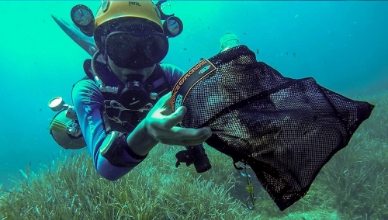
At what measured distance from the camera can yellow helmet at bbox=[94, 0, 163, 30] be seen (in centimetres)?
326

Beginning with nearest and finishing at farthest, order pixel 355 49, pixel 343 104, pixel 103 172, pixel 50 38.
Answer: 1. pixel 343 104
2. pixel 103 172
3. pixel 50 38
4. pixel 355 49

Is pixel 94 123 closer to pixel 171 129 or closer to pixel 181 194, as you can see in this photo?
pixel 171 129

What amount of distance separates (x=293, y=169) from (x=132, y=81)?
2224 millimetres

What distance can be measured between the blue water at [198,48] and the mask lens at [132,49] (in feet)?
87.1

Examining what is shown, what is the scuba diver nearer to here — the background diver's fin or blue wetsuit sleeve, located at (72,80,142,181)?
blue wetsuit sleeve, located at (72,80,142,181)

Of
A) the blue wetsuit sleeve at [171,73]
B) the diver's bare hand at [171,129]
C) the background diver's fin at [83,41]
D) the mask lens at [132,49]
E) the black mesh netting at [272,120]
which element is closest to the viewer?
the diver's bare hand at [171,129]

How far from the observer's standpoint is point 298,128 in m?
1.51

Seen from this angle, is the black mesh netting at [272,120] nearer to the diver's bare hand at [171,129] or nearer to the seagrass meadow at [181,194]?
the diver's bare hand at [171,129]

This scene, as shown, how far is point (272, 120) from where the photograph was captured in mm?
1515

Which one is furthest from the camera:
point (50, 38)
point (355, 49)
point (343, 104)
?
point (355, 49)

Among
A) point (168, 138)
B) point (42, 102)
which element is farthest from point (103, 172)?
point (42, 102)

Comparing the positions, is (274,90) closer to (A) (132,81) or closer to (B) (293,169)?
(B) (293,169)

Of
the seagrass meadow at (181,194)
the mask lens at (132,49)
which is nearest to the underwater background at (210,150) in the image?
the seagrass meadow at (181,194)

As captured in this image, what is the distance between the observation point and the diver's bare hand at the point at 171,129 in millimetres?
1372
